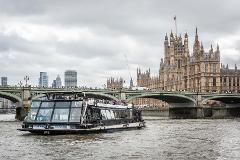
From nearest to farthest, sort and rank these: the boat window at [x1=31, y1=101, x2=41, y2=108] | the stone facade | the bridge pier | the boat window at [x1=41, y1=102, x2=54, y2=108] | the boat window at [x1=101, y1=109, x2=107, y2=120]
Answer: the boat window at [x1=41, y1=102, x2=54, y2=108] → the boat window at [x1=31, y1=101, x2=41, y2=108] → the boat window at [x1=101, y1=109, x2=107, y2=120] → the bridge pier → the stone facade

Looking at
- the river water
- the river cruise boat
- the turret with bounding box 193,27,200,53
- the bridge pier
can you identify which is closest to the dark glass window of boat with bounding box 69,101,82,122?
the river cruise boat

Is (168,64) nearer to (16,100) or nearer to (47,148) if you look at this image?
(16,100)

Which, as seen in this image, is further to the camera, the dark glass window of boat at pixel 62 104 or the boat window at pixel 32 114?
the boat window at pixel 32 114

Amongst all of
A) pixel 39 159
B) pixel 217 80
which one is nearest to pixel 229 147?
pixel 39 159

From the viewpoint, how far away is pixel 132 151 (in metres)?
29.3

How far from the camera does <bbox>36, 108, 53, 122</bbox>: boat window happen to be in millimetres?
41281

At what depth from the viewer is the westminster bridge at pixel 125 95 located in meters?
89.9

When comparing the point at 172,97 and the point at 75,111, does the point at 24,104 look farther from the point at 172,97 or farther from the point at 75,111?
the point at 75,111

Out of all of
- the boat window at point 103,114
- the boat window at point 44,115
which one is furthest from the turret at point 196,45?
the boat window at point 44,115

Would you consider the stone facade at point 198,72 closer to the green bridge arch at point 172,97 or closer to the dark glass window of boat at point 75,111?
the green bridge arch at point 172,97

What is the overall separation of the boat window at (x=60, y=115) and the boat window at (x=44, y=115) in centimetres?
49

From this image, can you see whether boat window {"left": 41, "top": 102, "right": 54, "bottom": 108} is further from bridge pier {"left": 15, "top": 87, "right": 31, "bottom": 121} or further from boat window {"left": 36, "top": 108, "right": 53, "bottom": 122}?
bridge pier {"left": 15, "top": 87, "right": 31, "bottom": 121}

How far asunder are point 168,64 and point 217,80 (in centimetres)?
4297

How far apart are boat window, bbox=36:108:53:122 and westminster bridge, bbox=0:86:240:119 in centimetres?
2958
